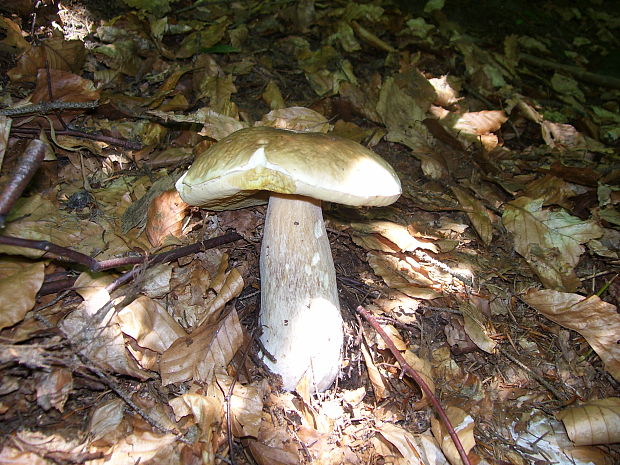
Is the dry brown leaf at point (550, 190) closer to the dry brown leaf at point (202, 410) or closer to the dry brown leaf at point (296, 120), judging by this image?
the dry brown leaf at point (296, 120)

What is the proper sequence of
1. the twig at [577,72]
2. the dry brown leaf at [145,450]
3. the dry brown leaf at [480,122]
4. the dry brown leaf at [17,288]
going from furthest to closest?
the twig at [577,72] → the dry brown leaf at [480,122] → the dry brown leaf at [17,288] → the dry brown leaf at [145,450]

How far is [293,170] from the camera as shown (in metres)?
1.25

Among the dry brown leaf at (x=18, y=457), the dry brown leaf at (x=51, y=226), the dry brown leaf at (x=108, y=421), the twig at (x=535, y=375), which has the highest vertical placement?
the dry brown leaf at (x=51, y=226)

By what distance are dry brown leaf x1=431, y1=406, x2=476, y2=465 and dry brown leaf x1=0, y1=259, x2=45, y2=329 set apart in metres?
1.64

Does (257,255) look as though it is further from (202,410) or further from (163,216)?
(202,410)

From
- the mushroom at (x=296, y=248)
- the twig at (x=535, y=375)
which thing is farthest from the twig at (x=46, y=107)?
the twig at (x=535, y=375)

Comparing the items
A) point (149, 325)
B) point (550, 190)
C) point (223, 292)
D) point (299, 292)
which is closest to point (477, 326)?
point (299, 292)

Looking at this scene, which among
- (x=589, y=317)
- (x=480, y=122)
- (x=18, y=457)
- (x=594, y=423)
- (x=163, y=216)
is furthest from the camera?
(x=480, y=122)

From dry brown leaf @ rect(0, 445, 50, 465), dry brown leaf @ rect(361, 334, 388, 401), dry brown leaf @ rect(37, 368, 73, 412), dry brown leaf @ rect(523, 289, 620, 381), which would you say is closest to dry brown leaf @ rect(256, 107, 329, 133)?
dry brown leaf @ rect(361, 334, 388, 401)

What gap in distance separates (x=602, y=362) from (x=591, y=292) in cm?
44

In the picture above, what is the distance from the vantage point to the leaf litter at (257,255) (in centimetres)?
142

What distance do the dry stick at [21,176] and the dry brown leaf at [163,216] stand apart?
776 millimetres

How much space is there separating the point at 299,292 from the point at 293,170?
0.65 m

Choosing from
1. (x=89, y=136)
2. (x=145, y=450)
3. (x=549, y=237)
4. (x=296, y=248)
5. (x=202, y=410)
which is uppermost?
(x=89, y=136)
